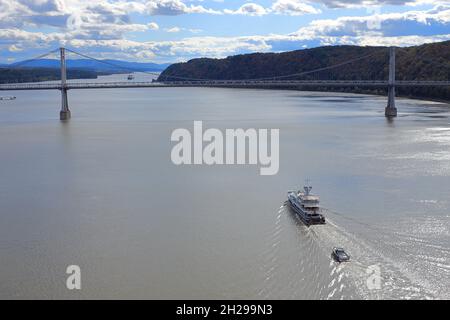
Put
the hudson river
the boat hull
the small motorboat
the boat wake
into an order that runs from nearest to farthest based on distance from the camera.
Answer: the boat wake, the hudson river, the small motorboat, the boat hull

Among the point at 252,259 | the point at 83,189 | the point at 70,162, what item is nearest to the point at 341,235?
the point at 252,259

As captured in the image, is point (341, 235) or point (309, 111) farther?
point (309, 111)

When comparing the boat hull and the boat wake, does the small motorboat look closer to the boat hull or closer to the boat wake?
the boat wake

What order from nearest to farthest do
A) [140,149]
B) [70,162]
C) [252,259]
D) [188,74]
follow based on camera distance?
[252,259] < [70,162] < [140,149] < [188,74]

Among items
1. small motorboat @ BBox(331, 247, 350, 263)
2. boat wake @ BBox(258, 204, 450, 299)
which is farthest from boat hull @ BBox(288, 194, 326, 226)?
small motorboat @ BBox(331, 247, 350, 263)
